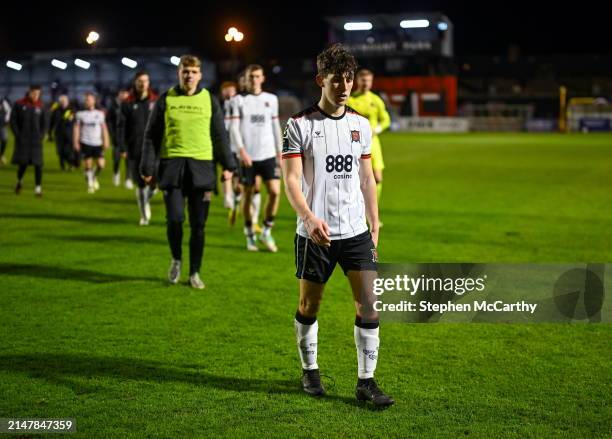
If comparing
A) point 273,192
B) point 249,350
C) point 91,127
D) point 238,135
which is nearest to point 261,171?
point 273,192

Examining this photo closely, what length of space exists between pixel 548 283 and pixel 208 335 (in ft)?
13.2

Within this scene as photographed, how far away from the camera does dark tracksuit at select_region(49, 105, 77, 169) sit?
24125mm

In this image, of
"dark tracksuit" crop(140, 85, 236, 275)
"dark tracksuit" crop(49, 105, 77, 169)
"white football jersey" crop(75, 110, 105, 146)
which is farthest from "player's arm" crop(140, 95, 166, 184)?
"dark tracksuit" crop(49, 105, 77, 169)

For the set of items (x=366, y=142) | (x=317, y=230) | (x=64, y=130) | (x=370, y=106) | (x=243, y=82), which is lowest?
(x=317, y=230)

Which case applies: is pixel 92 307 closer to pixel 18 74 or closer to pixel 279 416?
pixel 279 416

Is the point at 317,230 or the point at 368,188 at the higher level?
the point at 368,188

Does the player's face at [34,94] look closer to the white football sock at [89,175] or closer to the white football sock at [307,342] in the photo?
the white football sock at [89,175]

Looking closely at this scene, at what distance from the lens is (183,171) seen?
8.44 meters

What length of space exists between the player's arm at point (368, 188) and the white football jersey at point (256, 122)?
5678 millimetres

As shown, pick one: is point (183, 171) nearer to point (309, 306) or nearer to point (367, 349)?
point (309, 306)

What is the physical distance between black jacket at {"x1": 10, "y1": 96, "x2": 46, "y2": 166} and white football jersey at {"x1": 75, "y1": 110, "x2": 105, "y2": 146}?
1.70m

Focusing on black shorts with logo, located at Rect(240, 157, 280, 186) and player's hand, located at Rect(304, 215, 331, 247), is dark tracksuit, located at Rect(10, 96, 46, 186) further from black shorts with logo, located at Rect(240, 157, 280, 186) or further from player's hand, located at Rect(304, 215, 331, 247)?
player's hand, located at Rect(304, 215, 331, 247)

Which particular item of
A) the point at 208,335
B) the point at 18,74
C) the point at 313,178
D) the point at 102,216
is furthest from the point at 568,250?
the point at 18,74

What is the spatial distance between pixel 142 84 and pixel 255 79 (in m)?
2.61
